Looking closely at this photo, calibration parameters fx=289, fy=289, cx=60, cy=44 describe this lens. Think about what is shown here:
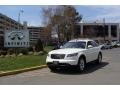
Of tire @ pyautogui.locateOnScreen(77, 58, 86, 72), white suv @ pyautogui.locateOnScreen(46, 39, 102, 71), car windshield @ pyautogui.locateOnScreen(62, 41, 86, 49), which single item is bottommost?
tire @ pyautogui.locateOnScreen(77, 58, 86, 72)

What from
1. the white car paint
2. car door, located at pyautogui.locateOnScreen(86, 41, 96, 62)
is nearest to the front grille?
the white car paint

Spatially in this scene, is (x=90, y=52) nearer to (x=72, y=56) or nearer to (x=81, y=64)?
(x=81, y=64)

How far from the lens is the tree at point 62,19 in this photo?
54438 mm

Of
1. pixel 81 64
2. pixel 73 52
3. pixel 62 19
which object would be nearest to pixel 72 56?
pixel 73 52

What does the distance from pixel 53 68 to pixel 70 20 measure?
42.5 meters

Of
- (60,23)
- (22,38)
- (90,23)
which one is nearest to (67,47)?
(22,38)

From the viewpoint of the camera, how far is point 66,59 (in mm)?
13445

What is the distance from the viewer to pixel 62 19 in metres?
54.8

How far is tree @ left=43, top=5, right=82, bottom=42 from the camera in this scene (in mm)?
54438

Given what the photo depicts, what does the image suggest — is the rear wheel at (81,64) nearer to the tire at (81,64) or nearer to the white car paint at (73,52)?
Answer: the tire at (81,64)

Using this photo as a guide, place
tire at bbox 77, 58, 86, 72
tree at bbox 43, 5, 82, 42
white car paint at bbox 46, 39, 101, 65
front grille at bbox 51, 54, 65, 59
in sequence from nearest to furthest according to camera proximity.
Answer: white car paint at bbox 46, 39, 101, 65 → front grille at bbox 51, 54, 65, 59 → tire at bbox 77, 58, 86, 72 → tree at bbox 43, 5, 82, 42

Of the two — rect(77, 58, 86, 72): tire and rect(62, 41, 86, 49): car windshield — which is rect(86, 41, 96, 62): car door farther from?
rect(77, 58, 86, 72): tire

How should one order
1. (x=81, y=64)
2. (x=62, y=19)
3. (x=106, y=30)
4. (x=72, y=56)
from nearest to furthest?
(x=72, y=56), (x=81, y=64), (x=62, y=19), (x=106, y=30)

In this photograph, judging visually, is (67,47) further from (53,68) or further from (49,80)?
(49,80)
